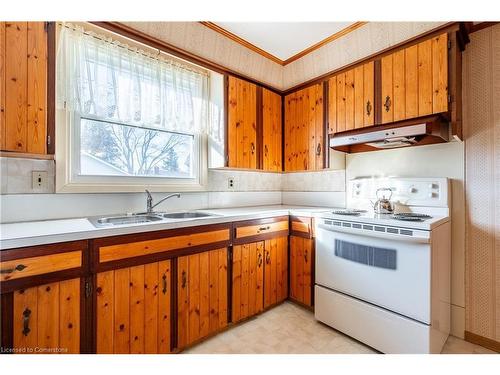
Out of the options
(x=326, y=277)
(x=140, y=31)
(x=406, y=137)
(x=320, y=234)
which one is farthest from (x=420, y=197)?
(x=140, y=31)

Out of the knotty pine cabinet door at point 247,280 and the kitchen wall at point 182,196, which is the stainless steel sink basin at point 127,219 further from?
the knotty pine cabinet door at point 247,280

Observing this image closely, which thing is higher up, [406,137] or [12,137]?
[406,137]

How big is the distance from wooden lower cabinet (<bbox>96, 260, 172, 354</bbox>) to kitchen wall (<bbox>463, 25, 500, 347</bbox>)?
2.22 meters

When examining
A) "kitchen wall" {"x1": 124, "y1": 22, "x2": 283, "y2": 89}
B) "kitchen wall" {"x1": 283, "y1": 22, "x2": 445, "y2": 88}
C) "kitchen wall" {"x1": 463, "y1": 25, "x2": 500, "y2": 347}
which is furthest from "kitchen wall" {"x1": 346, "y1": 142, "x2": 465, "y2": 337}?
"kitchen wall" {"x1": 124, "y1": 22, "x2": 283, "y2": 89}

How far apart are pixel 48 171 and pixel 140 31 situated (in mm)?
1203

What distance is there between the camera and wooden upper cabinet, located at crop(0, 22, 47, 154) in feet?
4.26

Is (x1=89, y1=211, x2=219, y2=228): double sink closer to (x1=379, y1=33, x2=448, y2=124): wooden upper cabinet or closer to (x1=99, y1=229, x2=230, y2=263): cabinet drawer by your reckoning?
(x1=99, y1=229, x2=230, y2=263): cabinet drawer

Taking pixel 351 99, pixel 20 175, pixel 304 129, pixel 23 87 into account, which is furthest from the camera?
pixel 304 129

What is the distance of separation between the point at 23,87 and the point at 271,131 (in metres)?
2.02

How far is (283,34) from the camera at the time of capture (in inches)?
92.2

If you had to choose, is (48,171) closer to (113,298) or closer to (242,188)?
(113,298)

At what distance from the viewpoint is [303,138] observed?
2.59m

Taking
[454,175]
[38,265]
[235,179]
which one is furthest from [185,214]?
[454,175]

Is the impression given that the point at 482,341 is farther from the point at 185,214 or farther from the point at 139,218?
the point at 139,218
